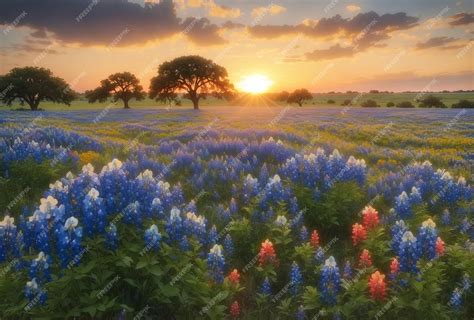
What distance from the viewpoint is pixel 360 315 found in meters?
5.01

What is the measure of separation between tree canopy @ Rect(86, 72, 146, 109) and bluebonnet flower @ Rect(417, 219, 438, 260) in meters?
80.3

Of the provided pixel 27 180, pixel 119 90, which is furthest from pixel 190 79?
pixel 27 180

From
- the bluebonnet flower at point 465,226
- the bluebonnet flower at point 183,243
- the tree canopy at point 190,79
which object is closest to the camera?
the bluebonnet flower at point 183,243

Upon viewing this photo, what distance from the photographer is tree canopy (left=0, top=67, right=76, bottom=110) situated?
72688 mm

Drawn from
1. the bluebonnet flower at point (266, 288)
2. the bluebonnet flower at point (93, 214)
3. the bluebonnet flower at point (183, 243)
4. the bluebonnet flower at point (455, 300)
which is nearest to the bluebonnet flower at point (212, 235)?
the bluebonnet flower at point (183, 243)

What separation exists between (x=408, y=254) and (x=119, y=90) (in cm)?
8389

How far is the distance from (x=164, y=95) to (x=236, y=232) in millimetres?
65179

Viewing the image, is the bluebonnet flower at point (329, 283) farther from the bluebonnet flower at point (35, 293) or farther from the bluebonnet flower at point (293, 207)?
the bluebonnet flower at point (35, 293)

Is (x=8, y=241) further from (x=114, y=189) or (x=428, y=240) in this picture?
(x=428, y=240)

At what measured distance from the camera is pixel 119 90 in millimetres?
84188

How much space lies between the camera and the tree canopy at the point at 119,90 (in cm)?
8269

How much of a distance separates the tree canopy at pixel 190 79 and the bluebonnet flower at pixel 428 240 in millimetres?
64643

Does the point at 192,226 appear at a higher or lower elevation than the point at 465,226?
higher

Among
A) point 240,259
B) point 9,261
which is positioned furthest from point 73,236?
point 240,259
